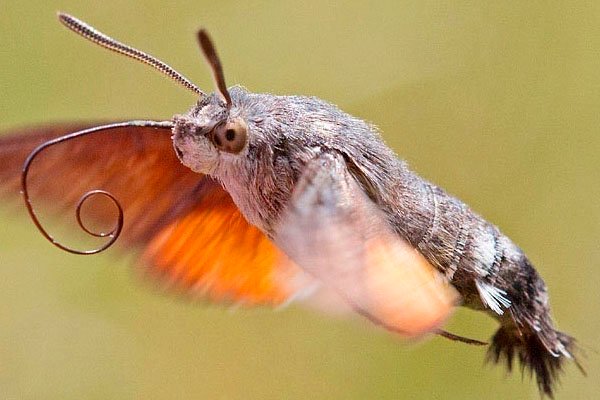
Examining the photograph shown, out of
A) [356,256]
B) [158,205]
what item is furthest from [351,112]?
[356,256]

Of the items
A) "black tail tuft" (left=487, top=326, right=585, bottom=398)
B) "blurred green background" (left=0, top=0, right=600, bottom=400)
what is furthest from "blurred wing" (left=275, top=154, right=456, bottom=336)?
"blurred green background" (left=0, top=0, right=600, bottom=400)

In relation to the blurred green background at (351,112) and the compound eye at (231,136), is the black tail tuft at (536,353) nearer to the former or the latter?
the compound eye at (231,136)

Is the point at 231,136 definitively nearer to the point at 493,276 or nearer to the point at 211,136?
the point at 211,136

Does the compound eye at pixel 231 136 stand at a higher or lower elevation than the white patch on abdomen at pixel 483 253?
lower

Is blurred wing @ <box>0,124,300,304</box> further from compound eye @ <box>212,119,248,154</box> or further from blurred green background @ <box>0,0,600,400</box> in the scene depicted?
blurred green background @ <box>0,0,600,400</box>

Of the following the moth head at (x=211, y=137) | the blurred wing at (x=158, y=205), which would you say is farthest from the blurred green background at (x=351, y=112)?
the moth head at (x=211, y=137)

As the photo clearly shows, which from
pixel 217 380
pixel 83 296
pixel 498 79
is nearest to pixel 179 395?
pixel 217 380
